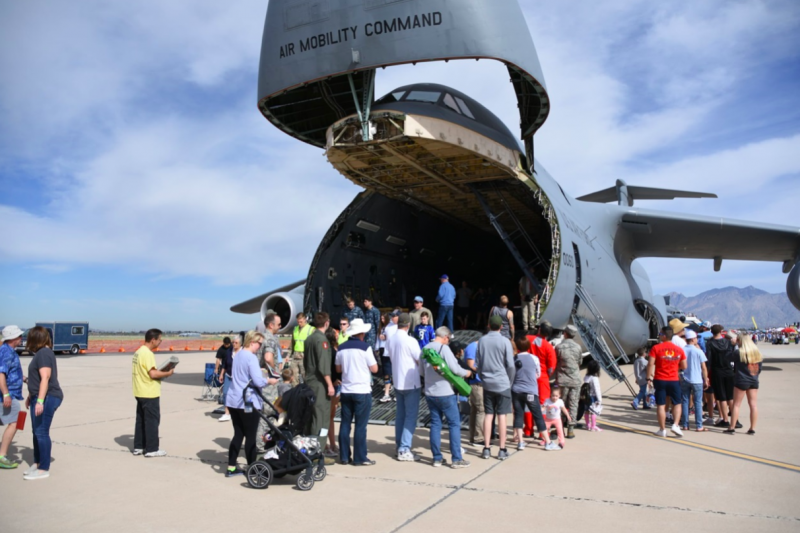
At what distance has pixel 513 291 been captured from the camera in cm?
1944

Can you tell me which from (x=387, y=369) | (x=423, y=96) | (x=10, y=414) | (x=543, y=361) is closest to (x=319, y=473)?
(x=10, y=414)

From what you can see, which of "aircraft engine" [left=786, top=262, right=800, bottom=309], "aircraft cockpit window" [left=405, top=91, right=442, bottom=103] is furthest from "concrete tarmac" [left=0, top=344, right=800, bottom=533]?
"aircraft engine" [left=786, top=262, right=800, bottom=309]

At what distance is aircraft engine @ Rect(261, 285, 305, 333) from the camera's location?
500 inches

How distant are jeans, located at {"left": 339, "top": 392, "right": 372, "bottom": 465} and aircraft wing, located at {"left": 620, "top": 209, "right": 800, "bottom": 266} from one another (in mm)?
12785

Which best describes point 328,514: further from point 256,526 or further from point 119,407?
point 119,407

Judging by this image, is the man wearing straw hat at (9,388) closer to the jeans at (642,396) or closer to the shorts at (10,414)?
the shorts at (10,414)

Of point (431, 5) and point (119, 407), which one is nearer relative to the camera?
point (431, 5)

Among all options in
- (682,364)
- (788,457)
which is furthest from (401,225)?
(788,457)

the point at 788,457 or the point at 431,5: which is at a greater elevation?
the point at 431,5

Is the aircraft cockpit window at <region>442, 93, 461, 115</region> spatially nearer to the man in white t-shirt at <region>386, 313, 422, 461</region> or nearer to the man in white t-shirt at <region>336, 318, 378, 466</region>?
the man in white t-shirt at <region>386, 313, 422, 461</region>

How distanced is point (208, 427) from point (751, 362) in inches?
287

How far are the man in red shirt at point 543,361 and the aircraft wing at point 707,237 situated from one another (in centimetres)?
1022

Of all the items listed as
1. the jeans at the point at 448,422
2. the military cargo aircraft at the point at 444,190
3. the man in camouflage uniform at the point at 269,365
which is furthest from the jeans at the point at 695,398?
the man in camouflage uniform at the point at 269,365

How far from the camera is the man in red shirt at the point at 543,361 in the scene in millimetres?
7316
